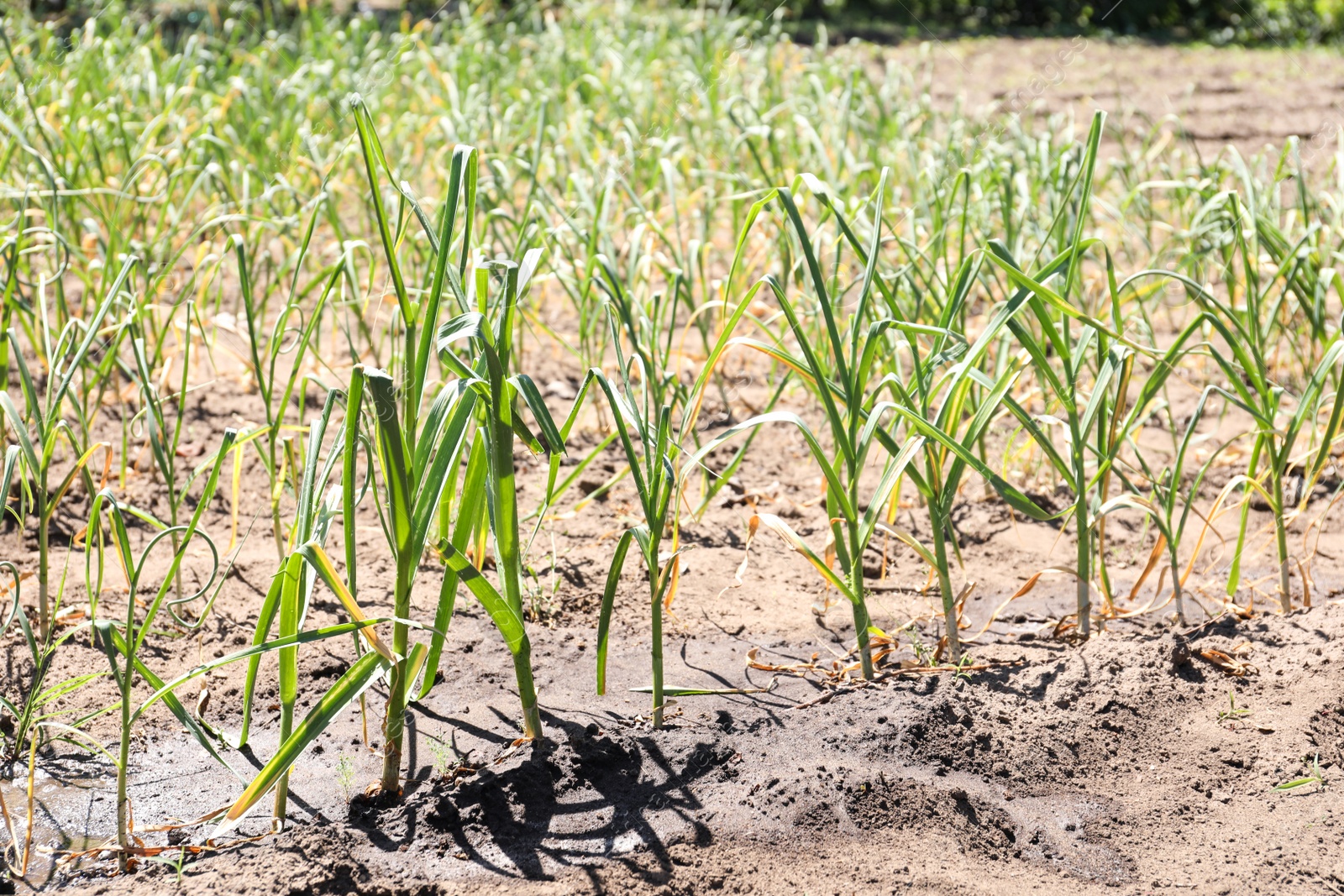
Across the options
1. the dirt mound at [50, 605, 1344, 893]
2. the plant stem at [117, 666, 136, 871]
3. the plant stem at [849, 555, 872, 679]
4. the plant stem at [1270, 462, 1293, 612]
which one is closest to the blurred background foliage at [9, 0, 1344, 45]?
the plant stem at [1270, 462, 1293, 612]

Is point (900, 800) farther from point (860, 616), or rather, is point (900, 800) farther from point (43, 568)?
point (43, 568)

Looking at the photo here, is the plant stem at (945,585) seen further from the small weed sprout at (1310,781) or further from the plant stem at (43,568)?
the plant stem at (43,568)

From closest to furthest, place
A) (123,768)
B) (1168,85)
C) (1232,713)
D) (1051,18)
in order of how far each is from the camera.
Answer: (123,768) < (1232,713) < (1168,85) < (1051,18)

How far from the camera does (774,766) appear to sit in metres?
1.64

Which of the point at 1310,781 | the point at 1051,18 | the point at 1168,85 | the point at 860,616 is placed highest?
the point at 1051,18

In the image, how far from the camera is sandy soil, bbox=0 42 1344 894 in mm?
1479

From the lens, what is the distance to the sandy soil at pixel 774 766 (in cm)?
148

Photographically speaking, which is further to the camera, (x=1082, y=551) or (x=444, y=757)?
(x=1082, y=551)

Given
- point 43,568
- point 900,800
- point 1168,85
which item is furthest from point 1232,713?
point 1168,85

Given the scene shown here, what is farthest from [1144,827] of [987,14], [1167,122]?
[987,14]

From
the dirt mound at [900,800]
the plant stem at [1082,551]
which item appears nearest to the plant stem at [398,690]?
the dirt mound at [900,800]

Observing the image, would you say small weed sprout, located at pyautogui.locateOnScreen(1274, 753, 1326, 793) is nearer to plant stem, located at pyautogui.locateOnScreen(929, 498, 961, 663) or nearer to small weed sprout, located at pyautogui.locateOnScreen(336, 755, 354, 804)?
plant stem, located at pyautogui.locateOnScreen(929, 498, 961, 663)

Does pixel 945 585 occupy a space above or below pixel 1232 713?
above

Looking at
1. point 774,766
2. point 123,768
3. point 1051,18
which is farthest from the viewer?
point 1051,18
